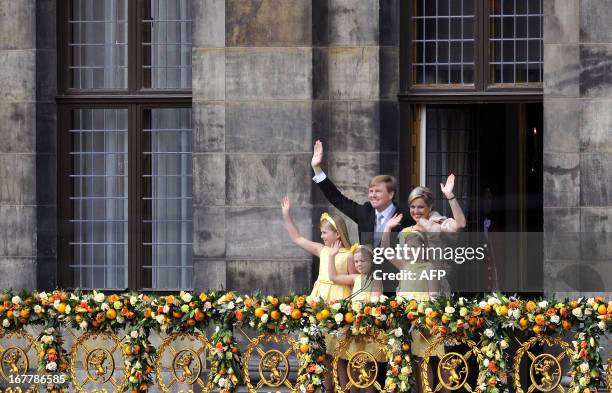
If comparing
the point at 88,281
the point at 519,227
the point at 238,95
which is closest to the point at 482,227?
the point at 519,227

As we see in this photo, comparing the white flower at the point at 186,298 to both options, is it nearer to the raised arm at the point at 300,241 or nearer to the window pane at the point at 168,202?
the raised arm at the point at 300,241

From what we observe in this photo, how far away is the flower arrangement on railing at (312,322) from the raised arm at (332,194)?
1.62 meters

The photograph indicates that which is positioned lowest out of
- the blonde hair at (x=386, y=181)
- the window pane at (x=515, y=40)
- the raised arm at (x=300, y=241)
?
the raised arm at (x=300, y=241)

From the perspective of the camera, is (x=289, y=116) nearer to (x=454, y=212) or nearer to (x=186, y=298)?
(x=454, y=212)

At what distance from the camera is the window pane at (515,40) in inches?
639

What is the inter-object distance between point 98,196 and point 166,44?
1.82 meters

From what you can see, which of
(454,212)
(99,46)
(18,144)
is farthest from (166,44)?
(454,212)

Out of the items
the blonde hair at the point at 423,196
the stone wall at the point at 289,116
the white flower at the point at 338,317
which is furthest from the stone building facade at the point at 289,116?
the white flower at the point at 338,317

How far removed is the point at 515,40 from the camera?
53.3 ft

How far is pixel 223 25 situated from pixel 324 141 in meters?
1.62

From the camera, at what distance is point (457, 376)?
1311cm

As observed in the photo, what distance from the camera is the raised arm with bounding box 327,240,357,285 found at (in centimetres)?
1395

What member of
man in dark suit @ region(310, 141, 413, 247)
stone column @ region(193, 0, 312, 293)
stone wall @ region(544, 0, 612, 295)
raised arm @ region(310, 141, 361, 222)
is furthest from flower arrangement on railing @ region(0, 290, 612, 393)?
stone column @ region(193, 0, 312, 293)

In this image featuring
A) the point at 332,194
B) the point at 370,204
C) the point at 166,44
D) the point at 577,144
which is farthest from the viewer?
the point at 166,44
